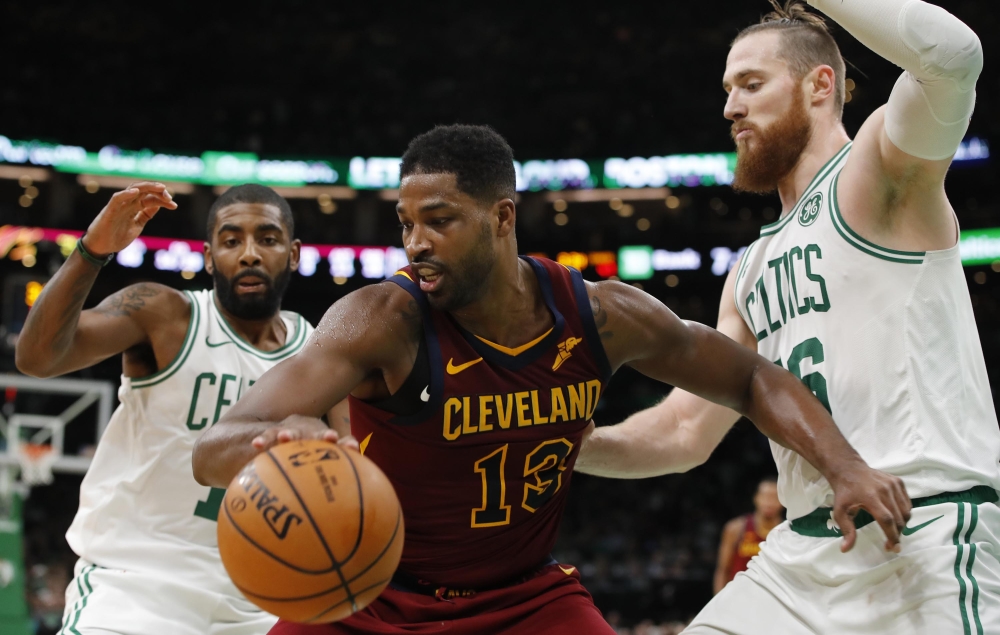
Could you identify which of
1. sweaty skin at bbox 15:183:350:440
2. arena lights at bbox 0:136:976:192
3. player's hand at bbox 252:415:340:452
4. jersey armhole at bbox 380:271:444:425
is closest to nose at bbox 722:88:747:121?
jersey armhole at bbox 380:271:444:425

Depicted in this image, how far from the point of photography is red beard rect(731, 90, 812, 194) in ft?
12.1

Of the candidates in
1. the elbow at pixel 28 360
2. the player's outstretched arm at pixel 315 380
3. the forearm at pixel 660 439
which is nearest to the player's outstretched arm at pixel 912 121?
the forearm at pixel 660 439

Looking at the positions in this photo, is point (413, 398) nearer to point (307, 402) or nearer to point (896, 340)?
point (307, 402)

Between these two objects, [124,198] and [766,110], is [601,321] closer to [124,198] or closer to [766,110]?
[766,110]

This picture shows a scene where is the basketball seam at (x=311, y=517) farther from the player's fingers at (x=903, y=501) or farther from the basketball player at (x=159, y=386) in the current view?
the basketball player at (x=159, y=386)

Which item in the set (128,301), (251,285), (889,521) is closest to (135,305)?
(128,301)

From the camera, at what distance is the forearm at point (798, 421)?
9.78 ft

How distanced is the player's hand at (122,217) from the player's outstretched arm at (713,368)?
1.78 metres

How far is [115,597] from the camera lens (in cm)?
387

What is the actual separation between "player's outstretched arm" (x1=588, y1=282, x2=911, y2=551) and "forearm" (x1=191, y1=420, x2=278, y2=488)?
1.24 metres

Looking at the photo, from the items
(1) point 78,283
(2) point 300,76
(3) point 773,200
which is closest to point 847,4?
(1) point 78,283

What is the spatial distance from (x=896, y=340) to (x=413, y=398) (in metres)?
1.49

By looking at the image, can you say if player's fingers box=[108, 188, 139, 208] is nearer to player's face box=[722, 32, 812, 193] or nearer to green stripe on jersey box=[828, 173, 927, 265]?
player's face box=[722, 32, 812, 193]

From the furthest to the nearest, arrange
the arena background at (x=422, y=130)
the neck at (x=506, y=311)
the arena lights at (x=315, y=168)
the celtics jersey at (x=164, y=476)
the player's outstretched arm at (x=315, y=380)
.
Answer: the arena background at (x=422, y=130) < the arena lights at (x=315, y=168) < the celtics jersey at (x=164, y=476) < the neck at (x=506, y=311) < the player's outstretched arm at (x=315, y=380)
